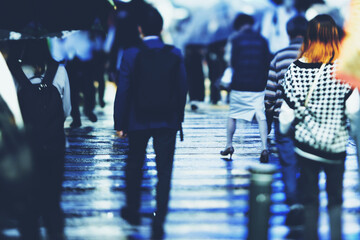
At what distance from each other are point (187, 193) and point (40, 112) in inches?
82.2

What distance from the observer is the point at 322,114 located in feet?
11.8

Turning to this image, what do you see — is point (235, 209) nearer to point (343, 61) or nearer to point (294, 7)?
point (343, 61)

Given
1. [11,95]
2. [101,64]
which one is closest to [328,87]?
[11,95]

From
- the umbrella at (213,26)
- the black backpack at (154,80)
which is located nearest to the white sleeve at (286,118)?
the black backpack at (154,80)

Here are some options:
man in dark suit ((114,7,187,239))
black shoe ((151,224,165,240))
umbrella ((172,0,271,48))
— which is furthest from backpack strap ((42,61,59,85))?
umbrella ((172,0,271,48))

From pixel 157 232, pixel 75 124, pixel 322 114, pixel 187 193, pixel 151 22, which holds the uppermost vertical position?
pixel 151 22

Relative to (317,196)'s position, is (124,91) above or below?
above

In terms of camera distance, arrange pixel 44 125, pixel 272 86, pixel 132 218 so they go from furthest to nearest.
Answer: pixel 272 86
pixel 132 218
pixel 44 125

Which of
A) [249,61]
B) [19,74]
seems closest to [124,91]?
[19,74]

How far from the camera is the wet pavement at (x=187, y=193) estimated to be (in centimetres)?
450

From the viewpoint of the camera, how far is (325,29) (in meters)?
3.71

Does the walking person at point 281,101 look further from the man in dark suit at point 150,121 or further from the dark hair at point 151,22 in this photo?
the dark hair at point 151,22

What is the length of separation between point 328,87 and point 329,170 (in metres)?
0.67

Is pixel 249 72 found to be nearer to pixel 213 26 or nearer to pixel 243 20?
pixel 243 20
